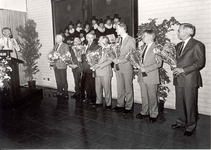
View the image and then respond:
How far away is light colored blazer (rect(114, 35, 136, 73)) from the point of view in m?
4.09

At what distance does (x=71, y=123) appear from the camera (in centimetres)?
383

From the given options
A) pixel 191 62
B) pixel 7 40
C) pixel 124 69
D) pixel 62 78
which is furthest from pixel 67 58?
pixel 191 62

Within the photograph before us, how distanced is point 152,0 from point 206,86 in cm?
225

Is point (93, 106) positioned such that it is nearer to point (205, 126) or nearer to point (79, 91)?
point (79, 91)

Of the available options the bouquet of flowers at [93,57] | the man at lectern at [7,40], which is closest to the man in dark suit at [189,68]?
the bouquet of flowers at [93,57]

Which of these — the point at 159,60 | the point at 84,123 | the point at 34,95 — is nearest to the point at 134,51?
the point at 159,60

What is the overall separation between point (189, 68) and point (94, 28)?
10.5ft

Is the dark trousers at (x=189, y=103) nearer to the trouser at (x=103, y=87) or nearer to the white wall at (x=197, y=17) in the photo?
the white wall at (x=197, y=17)

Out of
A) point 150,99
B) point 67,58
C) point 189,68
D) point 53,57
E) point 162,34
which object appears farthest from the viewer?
point 53,57

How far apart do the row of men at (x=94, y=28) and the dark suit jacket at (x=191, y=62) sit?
2307 millimetres

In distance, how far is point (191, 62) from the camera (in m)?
3.14

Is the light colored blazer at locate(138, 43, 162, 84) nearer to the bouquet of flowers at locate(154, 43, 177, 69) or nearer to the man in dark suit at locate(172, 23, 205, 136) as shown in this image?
the bouquet of flowers at locate(154, 43, 177, 69)

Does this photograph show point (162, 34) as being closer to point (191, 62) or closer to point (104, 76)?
point (191, 62)

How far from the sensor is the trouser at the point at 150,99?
375cm
